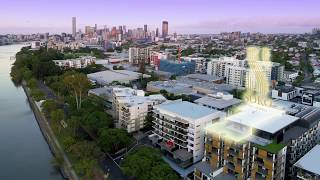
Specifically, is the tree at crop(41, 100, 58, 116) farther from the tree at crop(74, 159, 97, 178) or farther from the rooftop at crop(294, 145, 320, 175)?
the rooftop at crop(294, 145, 320, 175)

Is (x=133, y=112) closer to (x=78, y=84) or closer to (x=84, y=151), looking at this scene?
(x=84, y=151)

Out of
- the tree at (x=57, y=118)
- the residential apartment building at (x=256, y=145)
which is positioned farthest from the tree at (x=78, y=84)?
the residential apartment building at (x=256, y=145)

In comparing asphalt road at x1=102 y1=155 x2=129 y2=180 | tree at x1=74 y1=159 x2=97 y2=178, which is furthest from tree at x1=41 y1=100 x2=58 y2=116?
tree at x1=74 y1=159 x2=97 y2=178

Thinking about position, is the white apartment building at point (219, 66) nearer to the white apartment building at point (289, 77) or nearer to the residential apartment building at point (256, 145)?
the white apartment building at point (289, 77)

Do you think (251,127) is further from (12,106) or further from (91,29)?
(91,29)

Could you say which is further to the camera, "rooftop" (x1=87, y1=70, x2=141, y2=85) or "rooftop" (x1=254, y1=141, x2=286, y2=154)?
"rooftop" (x1=87, y1=70, x2=141, y2=85)

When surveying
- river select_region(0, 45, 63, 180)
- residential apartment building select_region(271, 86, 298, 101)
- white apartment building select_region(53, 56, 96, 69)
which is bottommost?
river select_region(0, 45, 63, 180)

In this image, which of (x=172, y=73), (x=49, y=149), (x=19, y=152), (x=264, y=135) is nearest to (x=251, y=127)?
(x=264, y=135)

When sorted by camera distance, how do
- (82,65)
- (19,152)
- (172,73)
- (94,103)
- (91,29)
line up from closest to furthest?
1. (19,152)
2. (94,103)
3. (172,73)
4. (82,65)
5. (91,29)
